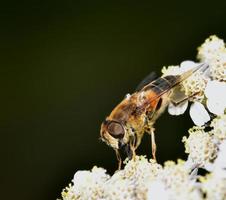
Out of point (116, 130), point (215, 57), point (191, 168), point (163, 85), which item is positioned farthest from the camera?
point (215, 57)

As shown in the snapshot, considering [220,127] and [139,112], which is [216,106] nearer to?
[220,127]

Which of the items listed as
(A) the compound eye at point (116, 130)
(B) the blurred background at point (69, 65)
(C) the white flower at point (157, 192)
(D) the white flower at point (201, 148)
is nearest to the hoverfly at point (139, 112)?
(A) the compound eye at point (116, 130)

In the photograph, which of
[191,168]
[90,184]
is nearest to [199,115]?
[191,168]

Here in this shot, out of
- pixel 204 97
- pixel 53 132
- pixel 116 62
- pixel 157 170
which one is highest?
pixel 116 62

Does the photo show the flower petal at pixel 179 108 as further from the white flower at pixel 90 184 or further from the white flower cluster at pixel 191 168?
the white flower at pixel 90 184

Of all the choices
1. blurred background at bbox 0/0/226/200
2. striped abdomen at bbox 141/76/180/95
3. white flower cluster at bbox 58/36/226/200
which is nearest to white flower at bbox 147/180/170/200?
white flower cluster at bbox 58/36/226/200

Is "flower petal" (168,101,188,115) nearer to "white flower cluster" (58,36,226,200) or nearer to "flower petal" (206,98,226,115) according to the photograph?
"white flower cluster" (58,36,226,200)

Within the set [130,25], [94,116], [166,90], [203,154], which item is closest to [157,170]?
[203,154]

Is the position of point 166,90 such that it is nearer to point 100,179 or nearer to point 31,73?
point 100,179
